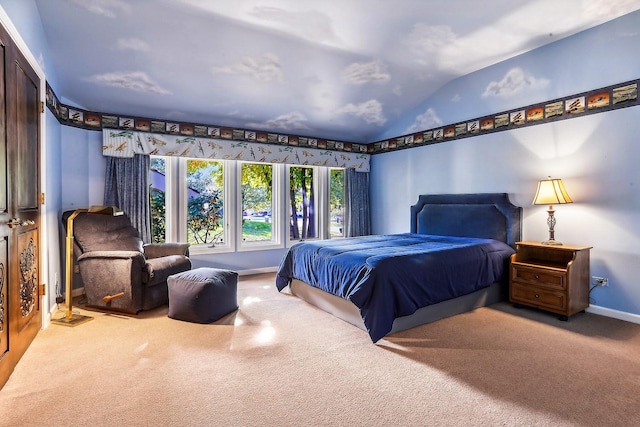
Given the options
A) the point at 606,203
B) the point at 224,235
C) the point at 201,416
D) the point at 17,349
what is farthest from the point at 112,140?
the point at 606,203

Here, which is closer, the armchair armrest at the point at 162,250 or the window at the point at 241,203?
the armchair armrest at the point at 162,250

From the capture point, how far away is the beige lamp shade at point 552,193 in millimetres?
3590

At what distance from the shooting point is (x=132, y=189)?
14.6 ft

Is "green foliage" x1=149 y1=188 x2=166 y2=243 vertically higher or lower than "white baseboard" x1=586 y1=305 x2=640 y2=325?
higher

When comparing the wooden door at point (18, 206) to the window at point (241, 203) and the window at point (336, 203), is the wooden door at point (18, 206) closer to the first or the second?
the window at point (241, 203)

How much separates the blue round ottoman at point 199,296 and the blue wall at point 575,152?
3725mm

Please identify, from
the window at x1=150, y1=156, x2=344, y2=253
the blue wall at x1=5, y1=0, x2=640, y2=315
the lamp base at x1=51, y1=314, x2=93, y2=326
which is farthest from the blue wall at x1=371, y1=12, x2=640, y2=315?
the lamp base at x1=51, y1=314, x2=93, y2=326

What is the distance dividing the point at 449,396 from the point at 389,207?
444 cm

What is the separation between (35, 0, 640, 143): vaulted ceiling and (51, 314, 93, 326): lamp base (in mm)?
2678

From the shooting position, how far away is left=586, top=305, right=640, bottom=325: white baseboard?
3285mm

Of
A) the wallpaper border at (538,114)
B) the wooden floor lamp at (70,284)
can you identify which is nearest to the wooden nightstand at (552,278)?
the wallpaper border at (538,114)

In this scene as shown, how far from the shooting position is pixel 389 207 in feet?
20.5

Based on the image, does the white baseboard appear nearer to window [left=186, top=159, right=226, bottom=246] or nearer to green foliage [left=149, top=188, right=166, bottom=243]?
window [left=186, top=159, right=226, bottom=246]

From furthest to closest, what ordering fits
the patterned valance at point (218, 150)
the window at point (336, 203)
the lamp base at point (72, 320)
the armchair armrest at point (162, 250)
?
the window at point (336, 203), the patterned valance at point (218, 150), the armchair armrest at point (162, 250), the lamp base at point (72, 320)
